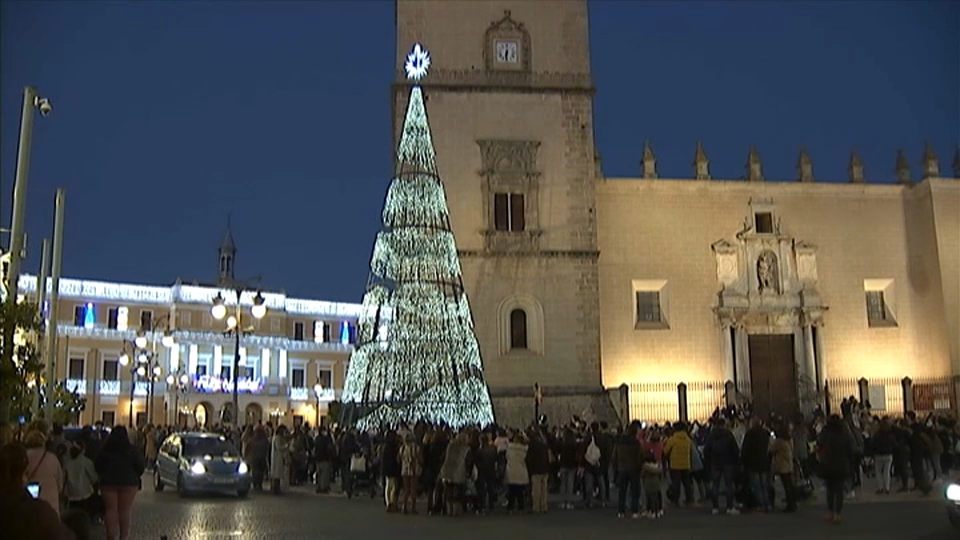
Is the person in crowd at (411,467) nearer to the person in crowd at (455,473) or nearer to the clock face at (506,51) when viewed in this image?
the person in crowd at (455,473)

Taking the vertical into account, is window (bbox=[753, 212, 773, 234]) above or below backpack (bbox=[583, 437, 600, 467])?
above

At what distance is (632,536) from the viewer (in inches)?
494

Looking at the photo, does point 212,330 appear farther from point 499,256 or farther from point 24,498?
point 24,498

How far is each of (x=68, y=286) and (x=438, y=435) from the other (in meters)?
47.4

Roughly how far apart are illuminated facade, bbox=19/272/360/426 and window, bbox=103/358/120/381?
6 cm

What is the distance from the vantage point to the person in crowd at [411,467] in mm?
16281

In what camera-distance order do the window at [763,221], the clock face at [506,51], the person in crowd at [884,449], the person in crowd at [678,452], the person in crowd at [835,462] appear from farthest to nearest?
the window at [763,221], the clock face at [506,51], the person in crowd at [884,449], the person in crowd at [678,452], the person in crowd at [835,462]

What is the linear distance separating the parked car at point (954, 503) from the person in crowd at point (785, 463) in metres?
3.91

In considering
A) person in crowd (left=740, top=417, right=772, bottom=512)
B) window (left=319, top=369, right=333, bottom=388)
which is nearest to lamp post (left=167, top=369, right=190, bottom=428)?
window (left=319, top=369, right=333, bottom=388)

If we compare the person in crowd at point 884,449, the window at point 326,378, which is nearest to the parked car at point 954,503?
the person in crowd at point 884,449

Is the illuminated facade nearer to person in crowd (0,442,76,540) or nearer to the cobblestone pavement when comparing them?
the cobblestone pavement

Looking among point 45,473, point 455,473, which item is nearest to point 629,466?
point 455,473

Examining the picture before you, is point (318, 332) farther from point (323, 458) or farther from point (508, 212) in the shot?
point (323, 458)

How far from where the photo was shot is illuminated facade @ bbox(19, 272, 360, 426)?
58031 millimetres
